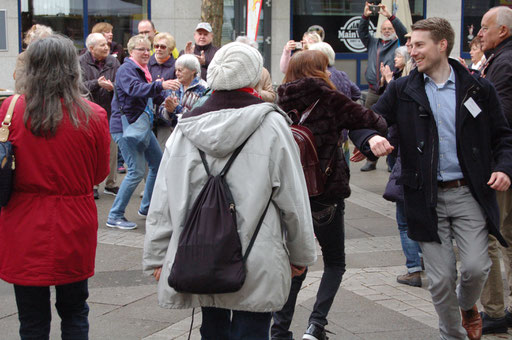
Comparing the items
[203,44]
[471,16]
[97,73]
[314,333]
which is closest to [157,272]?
[314,333]

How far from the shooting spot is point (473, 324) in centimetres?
473

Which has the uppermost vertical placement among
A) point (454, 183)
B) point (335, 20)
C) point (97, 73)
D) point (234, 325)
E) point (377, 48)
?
point (335, 20)

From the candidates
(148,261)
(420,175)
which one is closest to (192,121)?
(148,261)

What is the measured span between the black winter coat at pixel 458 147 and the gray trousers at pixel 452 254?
0.06m

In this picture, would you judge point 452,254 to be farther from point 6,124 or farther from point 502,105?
point 6,124

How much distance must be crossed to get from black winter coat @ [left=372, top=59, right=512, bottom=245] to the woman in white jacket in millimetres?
1065

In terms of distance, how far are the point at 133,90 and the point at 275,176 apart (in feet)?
15.5

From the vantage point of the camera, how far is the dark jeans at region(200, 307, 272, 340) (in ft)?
11.4

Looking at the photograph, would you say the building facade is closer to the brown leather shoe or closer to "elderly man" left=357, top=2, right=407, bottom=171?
"elderly man" left=357, top=2, right=407, bottom=171

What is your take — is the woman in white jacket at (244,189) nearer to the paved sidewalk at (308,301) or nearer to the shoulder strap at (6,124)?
the shoulder strap at (6,124)

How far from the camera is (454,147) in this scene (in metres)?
4.30

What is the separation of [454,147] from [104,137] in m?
2.02

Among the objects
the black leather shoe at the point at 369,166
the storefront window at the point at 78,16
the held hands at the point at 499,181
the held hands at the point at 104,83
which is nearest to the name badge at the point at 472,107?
the held hands at the point at 499,181

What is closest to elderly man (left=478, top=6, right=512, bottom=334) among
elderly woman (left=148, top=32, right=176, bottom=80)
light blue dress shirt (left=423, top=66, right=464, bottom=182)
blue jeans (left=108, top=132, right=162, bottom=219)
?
light blue dress shirt (left=423, top=66, right=464, bottom=182)
